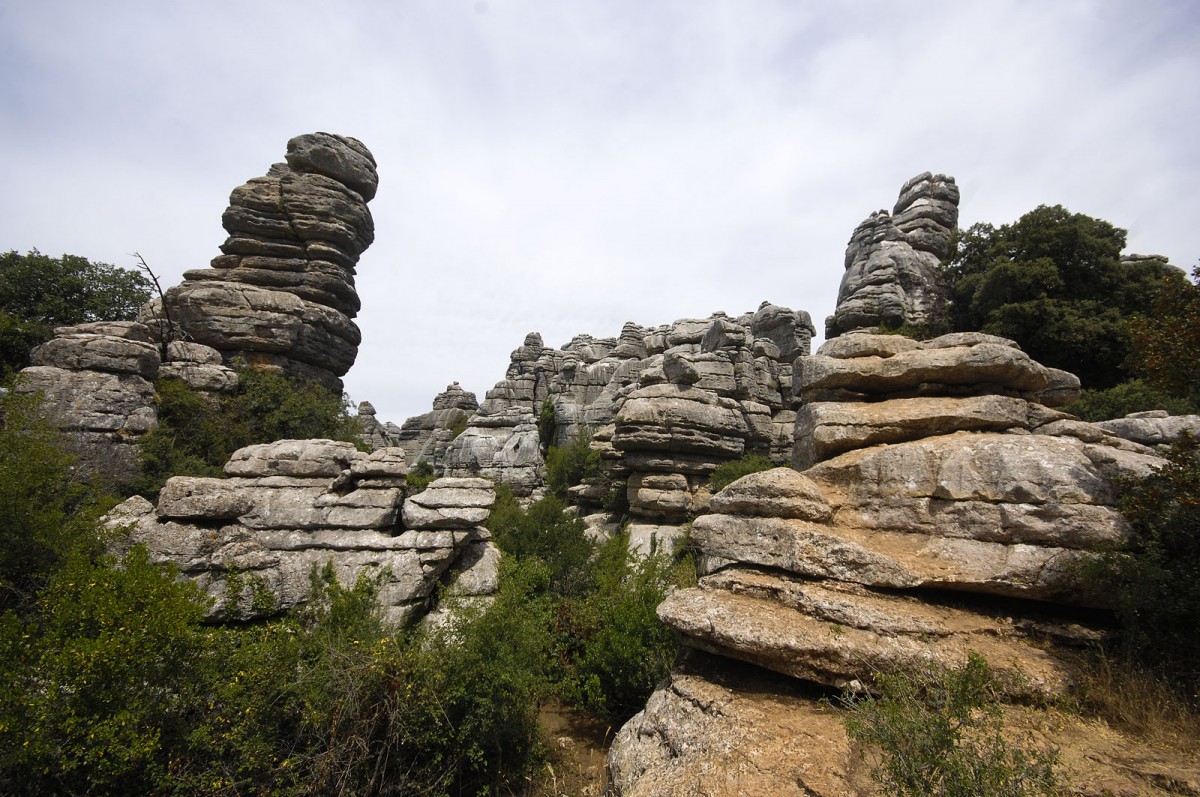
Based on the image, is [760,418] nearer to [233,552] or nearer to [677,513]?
[677,513]

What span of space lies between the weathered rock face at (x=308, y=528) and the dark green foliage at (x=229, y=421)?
423cm

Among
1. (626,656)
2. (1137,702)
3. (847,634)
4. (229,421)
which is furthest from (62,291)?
(1137,702)

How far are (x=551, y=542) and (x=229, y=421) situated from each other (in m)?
12.2

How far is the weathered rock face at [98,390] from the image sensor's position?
12.9 meters

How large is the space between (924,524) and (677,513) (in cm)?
1212

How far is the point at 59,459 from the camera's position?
924 centimetres

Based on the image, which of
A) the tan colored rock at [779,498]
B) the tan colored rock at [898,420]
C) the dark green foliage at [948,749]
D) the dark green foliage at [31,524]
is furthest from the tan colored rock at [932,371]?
the dark green foliage at [31,524]

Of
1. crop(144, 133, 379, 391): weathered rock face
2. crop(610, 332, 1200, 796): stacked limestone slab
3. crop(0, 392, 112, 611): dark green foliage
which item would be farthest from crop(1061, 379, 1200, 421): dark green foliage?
crop(144, 133, 379, 391): weathered rock face

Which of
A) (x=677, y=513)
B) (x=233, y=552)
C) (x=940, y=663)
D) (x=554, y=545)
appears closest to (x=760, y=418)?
(x=677, y=513)

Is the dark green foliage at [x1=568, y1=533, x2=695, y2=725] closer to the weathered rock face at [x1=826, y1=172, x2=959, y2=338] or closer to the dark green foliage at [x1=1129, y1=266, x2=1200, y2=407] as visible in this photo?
the dark green foliage at [x1=1129, y1=266, x2=1200, y2=407]

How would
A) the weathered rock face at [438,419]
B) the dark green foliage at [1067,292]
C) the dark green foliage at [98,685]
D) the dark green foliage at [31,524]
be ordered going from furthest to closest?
1. the weathered rock face at [438,419]
2. the dark green foliage at [1067,292]
3. the dark green foliage at [31,524]
4. the dark green foliage at [98,685]

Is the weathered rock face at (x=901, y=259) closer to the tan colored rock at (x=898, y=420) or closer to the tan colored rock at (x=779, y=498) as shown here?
the tan colored rock at (x=898, y=420)

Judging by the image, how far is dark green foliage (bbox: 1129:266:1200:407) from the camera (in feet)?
20.6

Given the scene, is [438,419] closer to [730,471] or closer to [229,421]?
[229,421]
